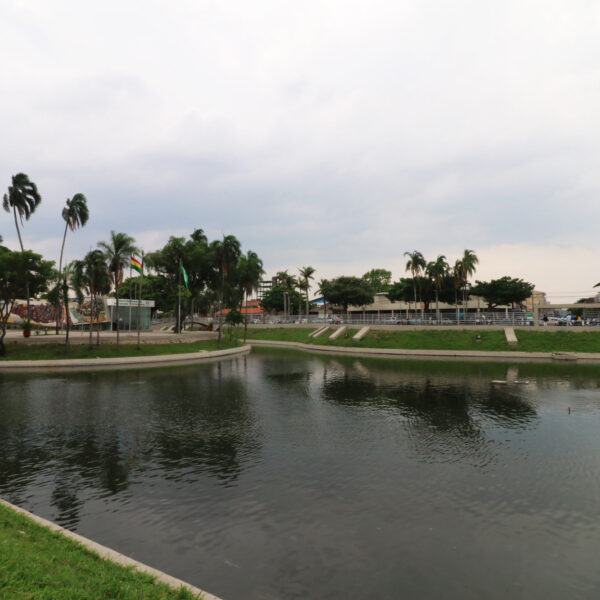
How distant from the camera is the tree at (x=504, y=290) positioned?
341ft

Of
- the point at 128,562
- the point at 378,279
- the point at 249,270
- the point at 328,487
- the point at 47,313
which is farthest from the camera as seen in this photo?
the point at 378,279

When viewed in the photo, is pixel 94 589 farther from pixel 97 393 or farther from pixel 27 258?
pixel 27 258

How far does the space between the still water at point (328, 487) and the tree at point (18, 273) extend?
81.6 feet

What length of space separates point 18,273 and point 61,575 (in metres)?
51.2

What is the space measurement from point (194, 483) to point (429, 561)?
27.6 feet

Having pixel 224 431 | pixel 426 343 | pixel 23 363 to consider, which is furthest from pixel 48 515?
pixel 426 343

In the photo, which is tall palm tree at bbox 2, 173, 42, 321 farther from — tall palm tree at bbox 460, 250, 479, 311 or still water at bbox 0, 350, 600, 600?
tall palm tree at bbox 460, 250, 479, 311

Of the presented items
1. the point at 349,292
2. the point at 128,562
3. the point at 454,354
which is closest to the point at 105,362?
the point at 128,562

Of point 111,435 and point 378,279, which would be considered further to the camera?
point 378,279

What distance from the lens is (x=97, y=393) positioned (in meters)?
30.6

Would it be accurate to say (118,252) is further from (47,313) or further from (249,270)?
(47,313)

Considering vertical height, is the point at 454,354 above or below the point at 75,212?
below

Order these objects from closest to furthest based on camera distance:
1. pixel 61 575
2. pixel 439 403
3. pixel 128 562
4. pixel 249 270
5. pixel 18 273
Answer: pixel 61 575
pixel 128 562
pixel 439 403
pixel 18 273
pixel 249 270

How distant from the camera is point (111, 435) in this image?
19984 mm
